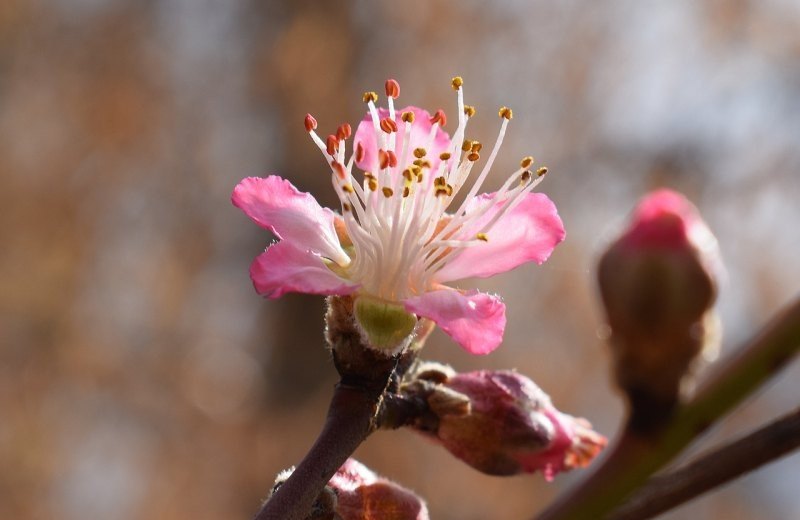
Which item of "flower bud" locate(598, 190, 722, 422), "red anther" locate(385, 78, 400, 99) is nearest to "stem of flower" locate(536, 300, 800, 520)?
"flower bud" locate(598, 190, 722, 422)

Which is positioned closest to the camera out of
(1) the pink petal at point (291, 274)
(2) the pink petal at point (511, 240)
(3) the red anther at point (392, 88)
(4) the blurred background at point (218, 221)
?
(1) the pink petal at point (291, 274)

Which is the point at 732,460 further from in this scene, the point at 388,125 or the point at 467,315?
the point at 388,125

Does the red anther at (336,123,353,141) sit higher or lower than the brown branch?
higher

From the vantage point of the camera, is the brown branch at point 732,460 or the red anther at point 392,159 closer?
the brown branch at point 732,460

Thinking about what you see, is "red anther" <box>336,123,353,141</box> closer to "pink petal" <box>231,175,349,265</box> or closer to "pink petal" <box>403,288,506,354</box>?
"pink petal" <box>231,175,349,265</box>

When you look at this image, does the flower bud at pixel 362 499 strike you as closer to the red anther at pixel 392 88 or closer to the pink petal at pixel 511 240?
the pink petal at pixel 511 240

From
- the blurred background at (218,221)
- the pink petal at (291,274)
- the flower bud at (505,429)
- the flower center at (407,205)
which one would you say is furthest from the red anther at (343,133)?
the blurred background at (218,221)

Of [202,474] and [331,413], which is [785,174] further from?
[331,413]

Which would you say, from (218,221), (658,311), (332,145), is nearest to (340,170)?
(332,145)
